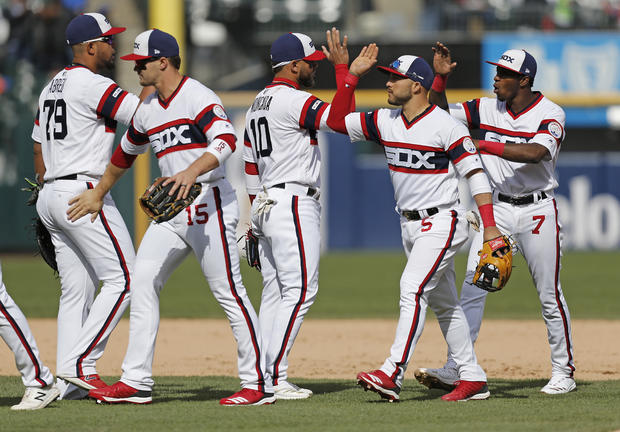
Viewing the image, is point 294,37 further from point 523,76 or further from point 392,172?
point 523,76

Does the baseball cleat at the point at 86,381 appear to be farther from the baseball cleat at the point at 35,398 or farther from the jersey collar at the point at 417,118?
the jersey collar at the point at 417,118

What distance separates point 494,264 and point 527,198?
0.78 m

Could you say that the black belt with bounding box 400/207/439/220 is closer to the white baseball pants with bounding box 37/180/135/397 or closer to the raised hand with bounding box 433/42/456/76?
the raised hand with bounding box 433/42/456/76

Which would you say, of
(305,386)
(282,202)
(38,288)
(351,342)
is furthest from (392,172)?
(38,288)

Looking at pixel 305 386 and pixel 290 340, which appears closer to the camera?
pixel 290 340

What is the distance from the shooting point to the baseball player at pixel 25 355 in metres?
5.16

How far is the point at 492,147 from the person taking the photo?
5750 mm

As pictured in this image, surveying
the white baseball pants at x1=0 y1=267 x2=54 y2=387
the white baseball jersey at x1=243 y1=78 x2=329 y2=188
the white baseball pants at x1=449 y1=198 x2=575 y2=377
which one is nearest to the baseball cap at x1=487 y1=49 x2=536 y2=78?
the white baseball pants at x1=449 y1=198 x2=575 y2=377

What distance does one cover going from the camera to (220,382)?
6.56 metres

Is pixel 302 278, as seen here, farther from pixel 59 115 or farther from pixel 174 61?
pixel 59 115

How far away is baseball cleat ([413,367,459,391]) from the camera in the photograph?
19.7 feet

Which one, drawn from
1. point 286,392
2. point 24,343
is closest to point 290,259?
point 286,392

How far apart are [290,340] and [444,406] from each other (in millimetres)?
881

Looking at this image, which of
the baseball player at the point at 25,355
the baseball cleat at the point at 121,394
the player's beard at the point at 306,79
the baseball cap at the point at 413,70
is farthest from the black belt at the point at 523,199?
the baseball player at the point at 25,355
